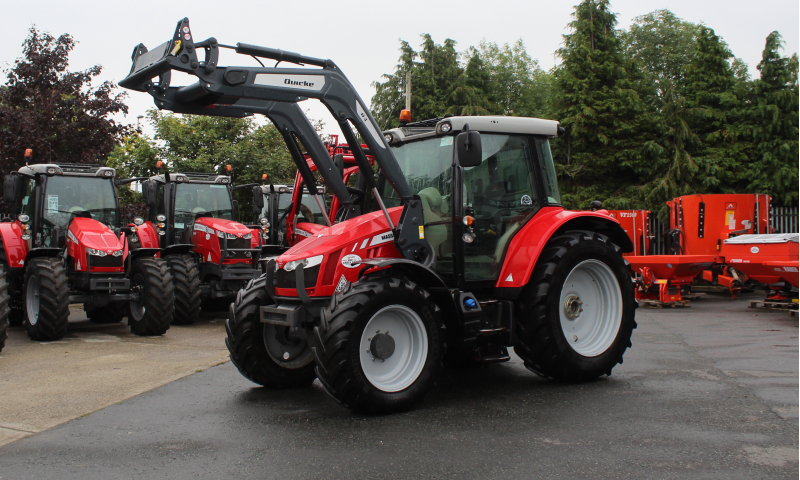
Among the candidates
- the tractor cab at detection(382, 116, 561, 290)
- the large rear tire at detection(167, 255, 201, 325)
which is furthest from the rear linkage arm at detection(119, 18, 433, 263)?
the large rear tire at detection(167, 255, 201, 325)

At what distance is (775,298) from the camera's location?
1245cm

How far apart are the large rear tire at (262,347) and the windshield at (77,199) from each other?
5.66 meters

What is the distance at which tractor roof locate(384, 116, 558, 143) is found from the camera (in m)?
5.94

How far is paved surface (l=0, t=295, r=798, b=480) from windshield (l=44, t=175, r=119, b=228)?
16.4 feet

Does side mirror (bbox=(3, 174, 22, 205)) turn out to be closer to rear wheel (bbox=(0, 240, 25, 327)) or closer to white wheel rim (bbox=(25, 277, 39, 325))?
rear wheel (bbox=(0, 240, 25, 327))

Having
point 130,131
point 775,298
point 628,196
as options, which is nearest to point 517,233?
point 775,298

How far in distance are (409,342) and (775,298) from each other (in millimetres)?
9713

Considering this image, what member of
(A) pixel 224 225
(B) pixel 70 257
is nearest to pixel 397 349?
(B) pixel 70 257

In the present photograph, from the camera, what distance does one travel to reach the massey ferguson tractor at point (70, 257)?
30.5 feet

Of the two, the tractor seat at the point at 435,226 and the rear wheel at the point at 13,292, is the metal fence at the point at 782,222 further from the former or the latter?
the rear wheel at the point at 13,292

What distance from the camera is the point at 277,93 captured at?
209 inches

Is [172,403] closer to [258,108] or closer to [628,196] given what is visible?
[258,108]

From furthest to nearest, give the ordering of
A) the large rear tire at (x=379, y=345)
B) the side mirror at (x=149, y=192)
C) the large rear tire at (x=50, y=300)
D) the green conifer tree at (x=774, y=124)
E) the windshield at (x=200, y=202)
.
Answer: the green conifer tree at (x=774, y=124) → the windshield at (x=200, y=202) → the side mirror at (x=149, y=192) → the large rear tire at (x=50, y=300) → the large rear tire at (x=379, y=345)

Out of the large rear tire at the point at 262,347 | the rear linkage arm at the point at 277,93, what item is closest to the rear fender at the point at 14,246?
the large rear tire at the point at 262,347
